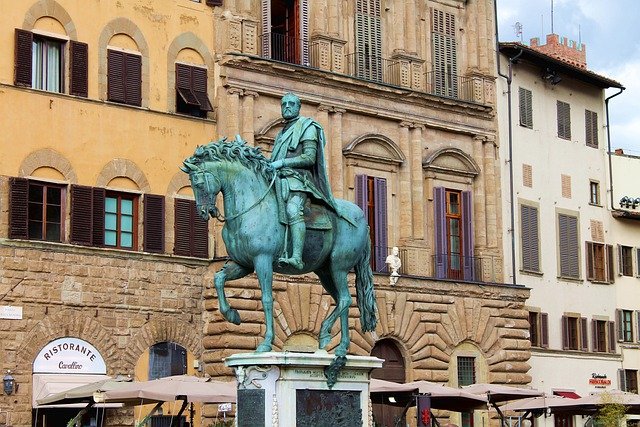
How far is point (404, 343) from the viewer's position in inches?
1430

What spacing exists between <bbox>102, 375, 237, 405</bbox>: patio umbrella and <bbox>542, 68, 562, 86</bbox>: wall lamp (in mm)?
21148

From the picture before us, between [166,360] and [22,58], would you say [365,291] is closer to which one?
[22,58]

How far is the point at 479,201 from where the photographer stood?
3950 cm

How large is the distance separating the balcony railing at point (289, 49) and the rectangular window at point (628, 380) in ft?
54.0

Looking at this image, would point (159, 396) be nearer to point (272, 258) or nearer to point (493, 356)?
point (272, 258)

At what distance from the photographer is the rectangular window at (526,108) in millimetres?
42031

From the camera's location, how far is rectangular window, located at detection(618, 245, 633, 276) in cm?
4569

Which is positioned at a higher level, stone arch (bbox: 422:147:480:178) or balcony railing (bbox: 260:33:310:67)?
balcony railing (bbox: 260:33:310:67)

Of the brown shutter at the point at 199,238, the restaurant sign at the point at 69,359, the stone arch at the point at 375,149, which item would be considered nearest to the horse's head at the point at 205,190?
the restaurant sign at the point at 69,359

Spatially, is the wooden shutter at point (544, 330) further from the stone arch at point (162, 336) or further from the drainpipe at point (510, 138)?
A: the stone arch at point (162, 336)

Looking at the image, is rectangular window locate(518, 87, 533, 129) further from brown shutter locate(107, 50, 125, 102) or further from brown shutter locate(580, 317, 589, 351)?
brown shutter locate(107, 50, 125, 102)

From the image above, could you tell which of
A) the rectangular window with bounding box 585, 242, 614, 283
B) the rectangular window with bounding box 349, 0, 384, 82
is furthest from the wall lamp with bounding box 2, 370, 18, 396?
the rectangular window with bounding box 585, 242, 614, 283

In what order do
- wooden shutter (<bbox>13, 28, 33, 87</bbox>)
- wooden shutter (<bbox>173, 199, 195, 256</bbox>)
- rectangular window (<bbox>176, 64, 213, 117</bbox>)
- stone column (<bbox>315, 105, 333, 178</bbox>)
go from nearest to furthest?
wooden shutter (<bbox>13, 28, 33, 87</bbox>), wooden shutter (<bbox>173, 199, 195, 256</bbox>), rectangular window (<bbox>176, 64, 213, 117</bbox>), stone column (<bbox>315, 105, 333, 178</bbox>)

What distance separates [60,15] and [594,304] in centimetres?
2117
